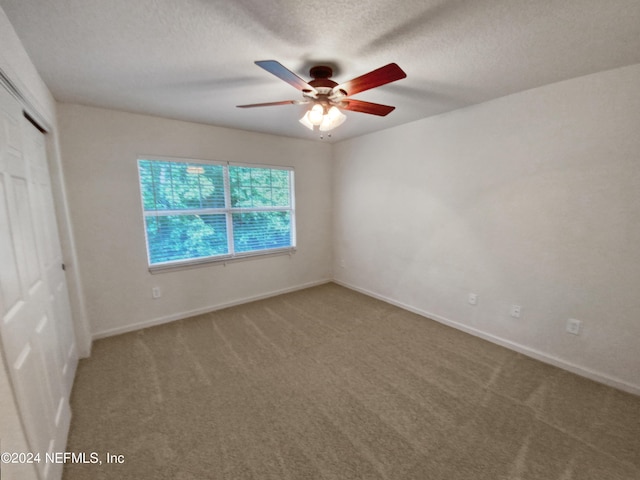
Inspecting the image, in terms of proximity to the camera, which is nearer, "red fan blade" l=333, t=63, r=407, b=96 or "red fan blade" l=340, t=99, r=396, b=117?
"red fan blade" l=333, t=63, r=407, b=96

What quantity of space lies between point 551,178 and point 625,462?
1916mm

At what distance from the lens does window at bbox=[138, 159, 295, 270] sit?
2855 millimetres

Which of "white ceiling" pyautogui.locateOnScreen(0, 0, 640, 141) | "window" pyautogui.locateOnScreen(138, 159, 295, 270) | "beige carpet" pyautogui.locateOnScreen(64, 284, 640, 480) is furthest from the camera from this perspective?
"window" pyautogui.locateOnScreen(138, 159, 295, 270)

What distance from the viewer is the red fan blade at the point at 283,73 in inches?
48.8

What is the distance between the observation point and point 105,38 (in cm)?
139

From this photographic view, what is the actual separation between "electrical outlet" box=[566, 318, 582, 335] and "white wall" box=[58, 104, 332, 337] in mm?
3376

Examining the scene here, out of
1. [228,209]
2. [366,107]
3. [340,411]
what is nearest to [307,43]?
[366,107]

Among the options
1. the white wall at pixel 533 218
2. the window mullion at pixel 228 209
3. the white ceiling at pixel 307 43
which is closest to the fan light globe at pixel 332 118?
the white ceiling at pixel 307 43

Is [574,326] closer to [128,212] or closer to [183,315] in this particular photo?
[183,315]

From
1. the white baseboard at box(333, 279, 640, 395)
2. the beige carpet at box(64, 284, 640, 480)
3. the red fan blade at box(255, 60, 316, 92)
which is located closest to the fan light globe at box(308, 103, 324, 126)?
the red fan blade at box(255, 60, 316, 92)

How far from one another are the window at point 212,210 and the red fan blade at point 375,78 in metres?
2.13

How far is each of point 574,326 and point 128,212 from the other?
435 centimetres

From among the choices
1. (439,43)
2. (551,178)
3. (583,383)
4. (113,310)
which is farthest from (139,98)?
(583,383)

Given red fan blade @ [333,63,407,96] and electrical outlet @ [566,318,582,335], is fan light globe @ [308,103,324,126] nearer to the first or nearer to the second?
red fan blade @ [333,63,407,96]
